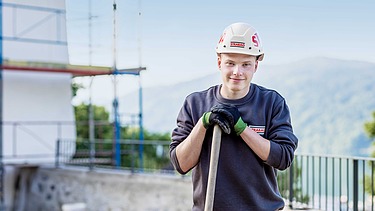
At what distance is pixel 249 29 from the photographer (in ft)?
4.69

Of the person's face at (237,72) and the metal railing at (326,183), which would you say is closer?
the person's face at (237,72)

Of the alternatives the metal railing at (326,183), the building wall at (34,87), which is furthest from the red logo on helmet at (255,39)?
the building wall at (34,87)

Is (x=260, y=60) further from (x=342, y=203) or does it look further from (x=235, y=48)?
(x=342, y=203)

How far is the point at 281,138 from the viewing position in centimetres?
142

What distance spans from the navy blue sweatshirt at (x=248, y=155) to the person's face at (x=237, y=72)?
0.03 meters

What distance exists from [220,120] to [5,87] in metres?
6.24

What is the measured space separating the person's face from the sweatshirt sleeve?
0.08m

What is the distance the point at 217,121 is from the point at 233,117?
0.03 meters

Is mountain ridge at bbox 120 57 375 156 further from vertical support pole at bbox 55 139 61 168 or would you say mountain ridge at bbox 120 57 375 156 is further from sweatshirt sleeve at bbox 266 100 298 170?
sweatshirt sleeve at bbox 266 100 298 170

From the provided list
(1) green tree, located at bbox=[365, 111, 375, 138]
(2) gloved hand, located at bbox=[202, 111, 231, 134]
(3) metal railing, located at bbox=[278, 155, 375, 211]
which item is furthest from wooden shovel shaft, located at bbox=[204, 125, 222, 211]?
(1) green tree, located at bbox=[365, 111, 375, 138]

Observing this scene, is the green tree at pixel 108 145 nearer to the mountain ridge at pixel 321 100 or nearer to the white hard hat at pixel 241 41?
the mountain ridge at pixel 321 100

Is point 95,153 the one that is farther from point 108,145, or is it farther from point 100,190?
point 100,190

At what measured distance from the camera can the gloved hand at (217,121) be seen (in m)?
1.36

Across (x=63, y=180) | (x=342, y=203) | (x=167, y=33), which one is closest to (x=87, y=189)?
(x=63, y=180)
